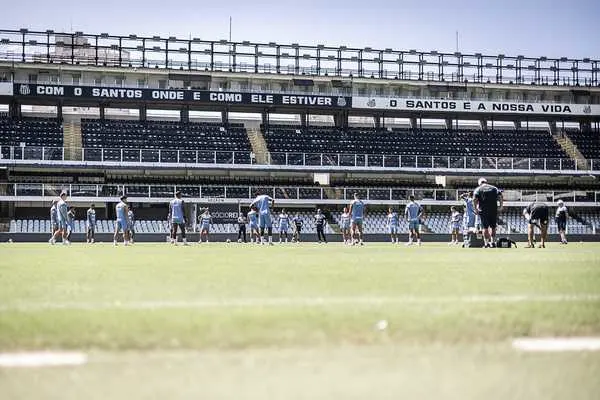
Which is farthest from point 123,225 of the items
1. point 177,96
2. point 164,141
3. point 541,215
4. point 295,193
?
point 177,96

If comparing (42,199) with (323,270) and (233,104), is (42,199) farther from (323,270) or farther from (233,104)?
(323,270)

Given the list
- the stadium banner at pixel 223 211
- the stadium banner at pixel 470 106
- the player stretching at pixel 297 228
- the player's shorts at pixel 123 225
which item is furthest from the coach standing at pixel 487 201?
the stadium banner at pixel 470 106

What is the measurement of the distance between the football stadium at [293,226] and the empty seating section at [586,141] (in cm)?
31

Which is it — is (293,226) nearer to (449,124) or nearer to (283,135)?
(283,135)

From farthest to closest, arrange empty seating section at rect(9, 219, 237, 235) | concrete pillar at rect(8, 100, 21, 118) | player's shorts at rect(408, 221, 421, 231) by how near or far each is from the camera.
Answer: concrete pillar at rect(8, 100, 21, 118)
empty seating section at rect(9, 219, 237, 235)
player's shorts at rect(408, 221, 421, 231)

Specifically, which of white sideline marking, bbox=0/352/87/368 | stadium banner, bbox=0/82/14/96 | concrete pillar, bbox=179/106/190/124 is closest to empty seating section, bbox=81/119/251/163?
concrete pillar, bbox=179/106/190/124

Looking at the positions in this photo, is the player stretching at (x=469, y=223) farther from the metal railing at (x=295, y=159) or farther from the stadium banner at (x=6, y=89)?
the stadium banner at (x=6, y=89)

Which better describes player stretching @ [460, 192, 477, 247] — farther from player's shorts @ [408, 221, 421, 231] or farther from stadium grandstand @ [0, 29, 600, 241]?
stadium grandstand @ [0, 29, 600, 241]

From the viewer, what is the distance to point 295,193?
50594 millimetres

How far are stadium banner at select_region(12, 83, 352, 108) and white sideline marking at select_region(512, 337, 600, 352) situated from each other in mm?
54606

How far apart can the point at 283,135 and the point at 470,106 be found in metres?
15.6

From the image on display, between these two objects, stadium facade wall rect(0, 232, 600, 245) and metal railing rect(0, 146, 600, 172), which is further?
metal railing rect(0, 146, 600, 172)

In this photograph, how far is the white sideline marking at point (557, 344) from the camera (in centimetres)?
445

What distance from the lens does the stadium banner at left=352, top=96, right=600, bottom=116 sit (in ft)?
203
